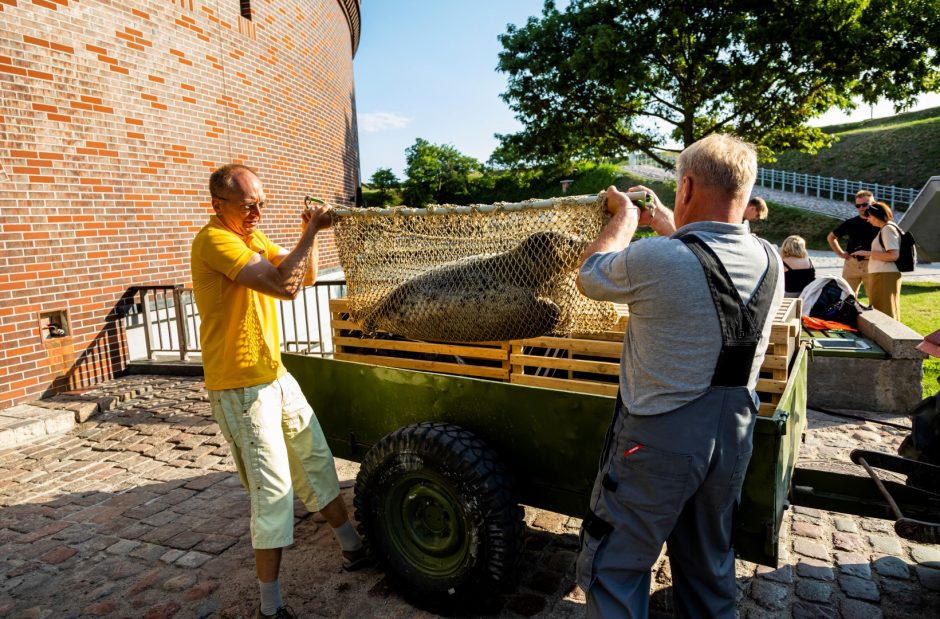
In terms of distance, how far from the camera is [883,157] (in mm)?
30594

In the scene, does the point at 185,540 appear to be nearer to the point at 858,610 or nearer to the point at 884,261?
the point at 858,610

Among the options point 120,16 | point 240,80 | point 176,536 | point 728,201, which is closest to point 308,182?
point 240,80

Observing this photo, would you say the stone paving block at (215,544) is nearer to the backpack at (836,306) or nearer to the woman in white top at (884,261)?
the backpack at (836,306)

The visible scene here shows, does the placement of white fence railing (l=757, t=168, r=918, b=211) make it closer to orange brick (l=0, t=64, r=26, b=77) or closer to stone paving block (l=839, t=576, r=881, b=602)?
stone paving block (l=839, t=576, r=881, b=602)

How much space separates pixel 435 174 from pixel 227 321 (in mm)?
35681

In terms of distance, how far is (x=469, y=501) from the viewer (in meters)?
2.65

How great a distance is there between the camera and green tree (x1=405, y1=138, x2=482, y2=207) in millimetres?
36812

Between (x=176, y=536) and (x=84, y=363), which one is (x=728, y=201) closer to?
(x=176, y=536)

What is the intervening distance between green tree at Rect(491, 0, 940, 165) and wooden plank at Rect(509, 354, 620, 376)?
1359 cm

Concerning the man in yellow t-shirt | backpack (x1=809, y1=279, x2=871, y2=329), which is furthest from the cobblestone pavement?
backpack (x1=809, y1=279, x2=871, y2=329)

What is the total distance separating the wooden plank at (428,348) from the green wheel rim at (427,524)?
1040mm

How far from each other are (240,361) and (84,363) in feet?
18.5

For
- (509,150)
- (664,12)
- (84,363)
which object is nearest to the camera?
(84,363)

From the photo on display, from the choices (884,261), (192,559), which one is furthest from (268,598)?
(884,261)
